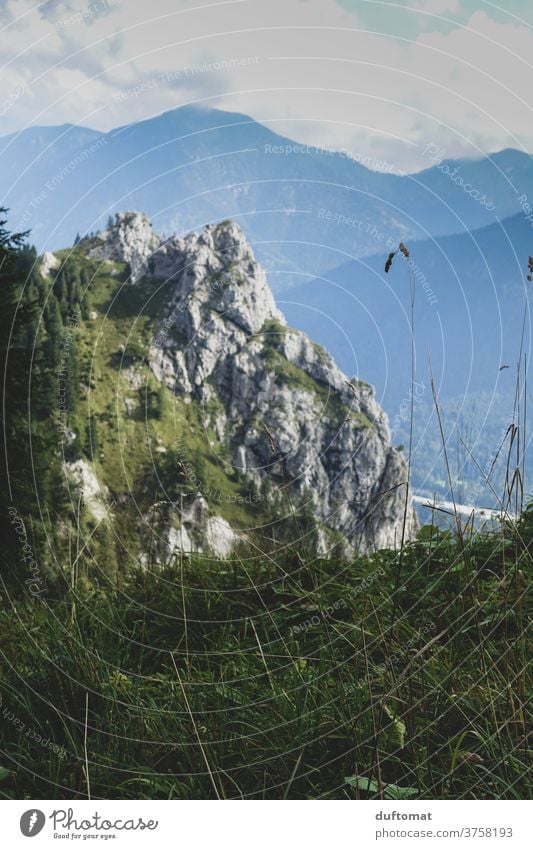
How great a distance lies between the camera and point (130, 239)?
564ft

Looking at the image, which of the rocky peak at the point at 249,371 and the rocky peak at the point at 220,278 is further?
the rocky peak at the point at 220,278

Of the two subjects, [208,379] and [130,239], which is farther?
[130,239]

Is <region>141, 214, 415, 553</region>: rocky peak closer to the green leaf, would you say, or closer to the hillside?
the hillside

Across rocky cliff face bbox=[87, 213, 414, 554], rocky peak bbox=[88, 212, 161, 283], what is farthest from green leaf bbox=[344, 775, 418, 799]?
rocky peak bbox=[88, 212, 161, 283]

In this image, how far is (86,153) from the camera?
6.86m

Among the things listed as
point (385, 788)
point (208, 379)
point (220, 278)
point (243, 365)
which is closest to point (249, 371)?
point (243, 365)

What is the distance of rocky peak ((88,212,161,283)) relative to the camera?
551 feet

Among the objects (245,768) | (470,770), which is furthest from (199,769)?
(470,770)

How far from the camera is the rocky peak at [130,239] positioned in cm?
16800

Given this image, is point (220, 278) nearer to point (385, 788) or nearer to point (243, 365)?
point (243, 365)

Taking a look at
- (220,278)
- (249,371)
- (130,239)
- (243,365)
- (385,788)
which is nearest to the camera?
(385,788)

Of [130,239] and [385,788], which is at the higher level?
[130,239]

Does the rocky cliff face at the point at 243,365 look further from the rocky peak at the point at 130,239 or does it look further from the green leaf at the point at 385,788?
the green leaf at the point at 385,788

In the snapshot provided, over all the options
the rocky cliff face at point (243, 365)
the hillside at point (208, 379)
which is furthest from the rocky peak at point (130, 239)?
the hillside at point (208, 379)
